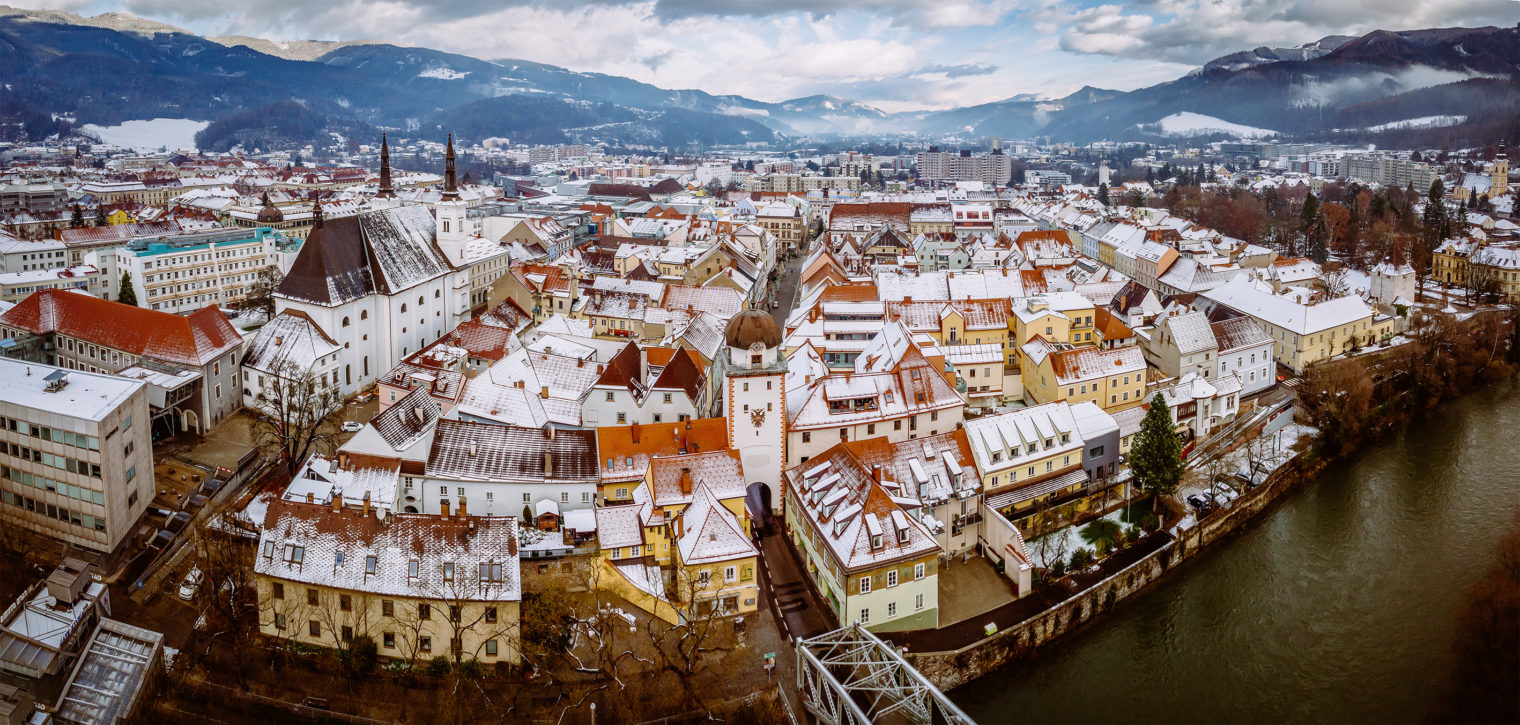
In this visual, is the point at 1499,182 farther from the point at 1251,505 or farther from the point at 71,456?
the point at 71,456

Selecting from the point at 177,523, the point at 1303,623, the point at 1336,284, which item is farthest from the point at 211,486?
the point at 1336,284

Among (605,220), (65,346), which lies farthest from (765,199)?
(65,346)

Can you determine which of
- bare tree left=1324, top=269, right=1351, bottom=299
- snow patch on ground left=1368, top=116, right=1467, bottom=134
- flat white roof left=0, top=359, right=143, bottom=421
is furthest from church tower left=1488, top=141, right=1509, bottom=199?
flat white roof left=0, top=359, right=143, bottom=421

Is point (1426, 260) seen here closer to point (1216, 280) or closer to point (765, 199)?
point (1216, 280)

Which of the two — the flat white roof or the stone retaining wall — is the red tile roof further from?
the stone retaining wall

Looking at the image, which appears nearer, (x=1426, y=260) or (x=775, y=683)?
(x=775, y=683)
